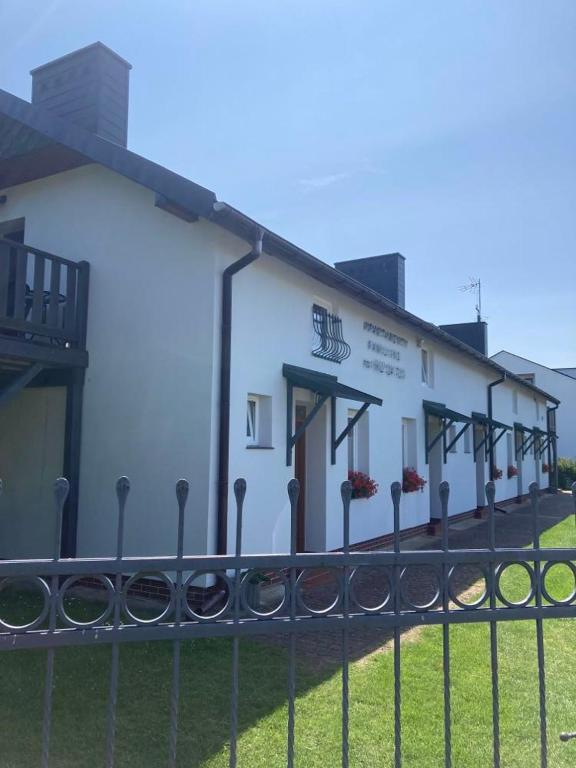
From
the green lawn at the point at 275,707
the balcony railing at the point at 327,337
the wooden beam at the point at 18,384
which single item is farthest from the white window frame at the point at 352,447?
the wooden beam at the point at 18,384

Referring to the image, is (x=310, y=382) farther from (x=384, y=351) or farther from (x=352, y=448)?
(x=384, y=351)

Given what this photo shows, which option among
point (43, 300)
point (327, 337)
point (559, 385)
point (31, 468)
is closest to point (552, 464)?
point (559, 385)

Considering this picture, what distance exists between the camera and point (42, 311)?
6.99m

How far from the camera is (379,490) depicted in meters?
10.3

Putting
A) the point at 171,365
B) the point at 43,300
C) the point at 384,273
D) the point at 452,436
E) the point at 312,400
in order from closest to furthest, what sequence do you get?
the point at 171,365
the point at 43,300
the point at 312,400
the point at 384,273
the point at 452,436

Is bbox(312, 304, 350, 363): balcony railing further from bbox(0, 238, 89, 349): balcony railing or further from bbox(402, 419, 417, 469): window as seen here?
bbox(402, 419, 417, 469): window

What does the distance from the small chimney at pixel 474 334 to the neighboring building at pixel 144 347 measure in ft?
39.4

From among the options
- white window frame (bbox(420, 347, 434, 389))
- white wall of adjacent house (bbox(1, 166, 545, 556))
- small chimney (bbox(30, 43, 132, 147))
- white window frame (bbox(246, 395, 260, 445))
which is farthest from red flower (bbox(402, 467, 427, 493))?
small chimney (bbox(30, 43, 132, 147))

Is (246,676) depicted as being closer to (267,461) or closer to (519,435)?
(267,461)

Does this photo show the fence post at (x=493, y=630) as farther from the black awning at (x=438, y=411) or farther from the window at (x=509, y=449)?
the window at (x=509, y=449)

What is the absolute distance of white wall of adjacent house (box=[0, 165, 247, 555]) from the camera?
21.7 feet

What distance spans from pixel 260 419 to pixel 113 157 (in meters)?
3.60

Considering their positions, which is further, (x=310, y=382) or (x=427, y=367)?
(x=427, y=367)

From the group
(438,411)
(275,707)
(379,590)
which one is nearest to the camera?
(275,707)
